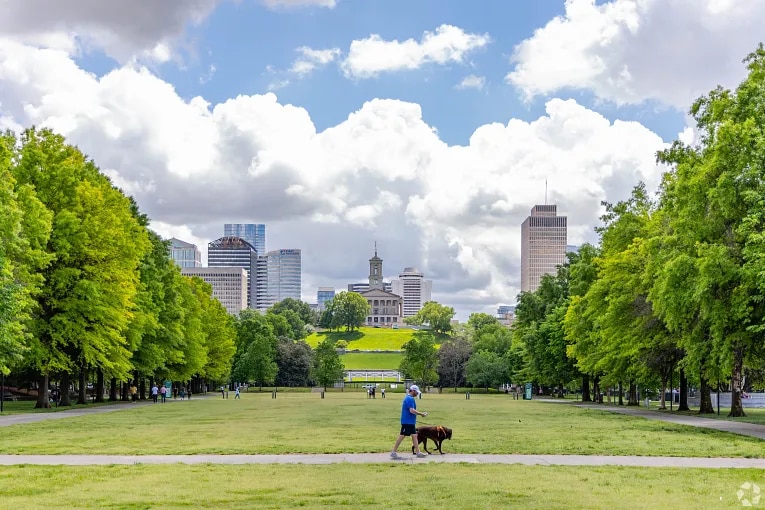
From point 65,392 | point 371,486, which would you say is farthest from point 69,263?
point 371,486

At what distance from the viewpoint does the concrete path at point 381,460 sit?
20.2 m

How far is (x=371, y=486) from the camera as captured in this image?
16000 millimetres

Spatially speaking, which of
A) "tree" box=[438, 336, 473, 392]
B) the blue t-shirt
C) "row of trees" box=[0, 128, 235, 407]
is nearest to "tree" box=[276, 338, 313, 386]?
"tree" box=[438, 336, 473, 392]

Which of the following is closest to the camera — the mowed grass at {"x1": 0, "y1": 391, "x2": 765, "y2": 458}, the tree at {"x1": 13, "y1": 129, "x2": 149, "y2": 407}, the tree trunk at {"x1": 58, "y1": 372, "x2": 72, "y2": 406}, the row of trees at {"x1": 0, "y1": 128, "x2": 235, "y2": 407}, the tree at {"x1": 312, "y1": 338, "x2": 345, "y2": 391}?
the mowed grass at {"x1": 0, "y1": 391, "x2": 765, "y2": 458}

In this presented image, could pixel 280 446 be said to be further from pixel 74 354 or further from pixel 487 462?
pixel 74 354

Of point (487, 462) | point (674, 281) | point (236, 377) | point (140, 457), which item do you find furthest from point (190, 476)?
point (236, 377)

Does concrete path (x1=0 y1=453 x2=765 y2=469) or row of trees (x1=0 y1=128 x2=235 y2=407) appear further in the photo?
row of trees (x1=0 y1=128 x2=235 y2=407)

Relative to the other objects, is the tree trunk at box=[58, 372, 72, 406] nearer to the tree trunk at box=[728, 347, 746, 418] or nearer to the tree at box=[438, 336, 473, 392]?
the tree trunk at box=[728, 347, 746, 418]

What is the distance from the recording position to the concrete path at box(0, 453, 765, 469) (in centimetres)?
2019

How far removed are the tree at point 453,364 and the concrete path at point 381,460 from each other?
13636cm

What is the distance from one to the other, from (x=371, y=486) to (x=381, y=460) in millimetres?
4987

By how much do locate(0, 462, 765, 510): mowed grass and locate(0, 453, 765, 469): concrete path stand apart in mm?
942

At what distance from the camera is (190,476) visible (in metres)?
17.5

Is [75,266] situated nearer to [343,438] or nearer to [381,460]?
[343,438]
